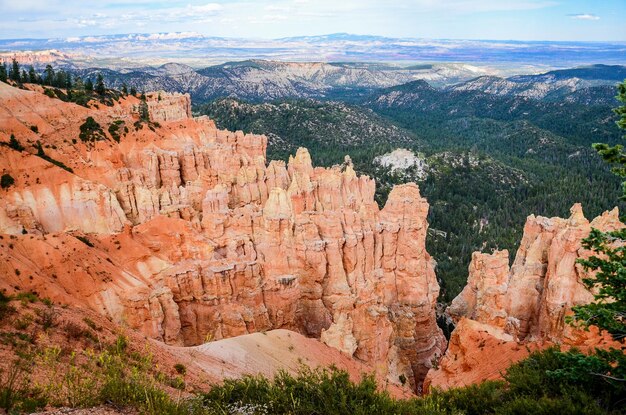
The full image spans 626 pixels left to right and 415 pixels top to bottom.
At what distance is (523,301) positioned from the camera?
31734 mm

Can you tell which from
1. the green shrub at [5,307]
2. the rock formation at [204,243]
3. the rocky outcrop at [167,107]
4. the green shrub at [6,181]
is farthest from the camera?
the rocky outcrop at [167,107]

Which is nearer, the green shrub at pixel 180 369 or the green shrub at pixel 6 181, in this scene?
the green shrub at pixel 180 369

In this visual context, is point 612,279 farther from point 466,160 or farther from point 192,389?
point 466,160

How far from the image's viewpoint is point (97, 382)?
11.5 m

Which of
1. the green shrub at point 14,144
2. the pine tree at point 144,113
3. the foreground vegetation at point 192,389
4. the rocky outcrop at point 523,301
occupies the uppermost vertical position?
the pine tree at point 144,113

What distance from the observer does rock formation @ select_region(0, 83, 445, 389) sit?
23.9 metres

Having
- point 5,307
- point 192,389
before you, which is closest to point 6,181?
point 5,307

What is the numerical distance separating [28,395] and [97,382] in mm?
1873

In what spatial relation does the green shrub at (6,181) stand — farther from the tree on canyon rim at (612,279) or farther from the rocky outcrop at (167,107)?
the tree on canyon rim at (612,279)

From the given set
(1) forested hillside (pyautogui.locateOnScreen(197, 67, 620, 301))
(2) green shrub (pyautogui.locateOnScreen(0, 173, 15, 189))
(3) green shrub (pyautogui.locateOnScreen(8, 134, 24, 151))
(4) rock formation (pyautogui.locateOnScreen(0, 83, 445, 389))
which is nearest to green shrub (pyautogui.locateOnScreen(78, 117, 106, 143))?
(4) rock formation (pyautogui.locateOnScreen(0, 83, 445, 389))

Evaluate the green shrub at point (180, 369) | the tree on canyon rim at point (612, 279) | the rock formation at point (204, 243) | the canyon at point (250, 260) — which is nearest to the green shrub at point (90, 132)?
the canyon at point (250, 260)

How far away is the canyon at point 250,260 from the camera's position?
2312 centimetres

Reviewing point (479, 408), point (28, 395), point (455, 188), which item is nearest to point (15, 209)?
point (28, 395)

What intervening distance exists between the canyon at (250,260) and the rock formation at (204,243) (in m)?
0.10
